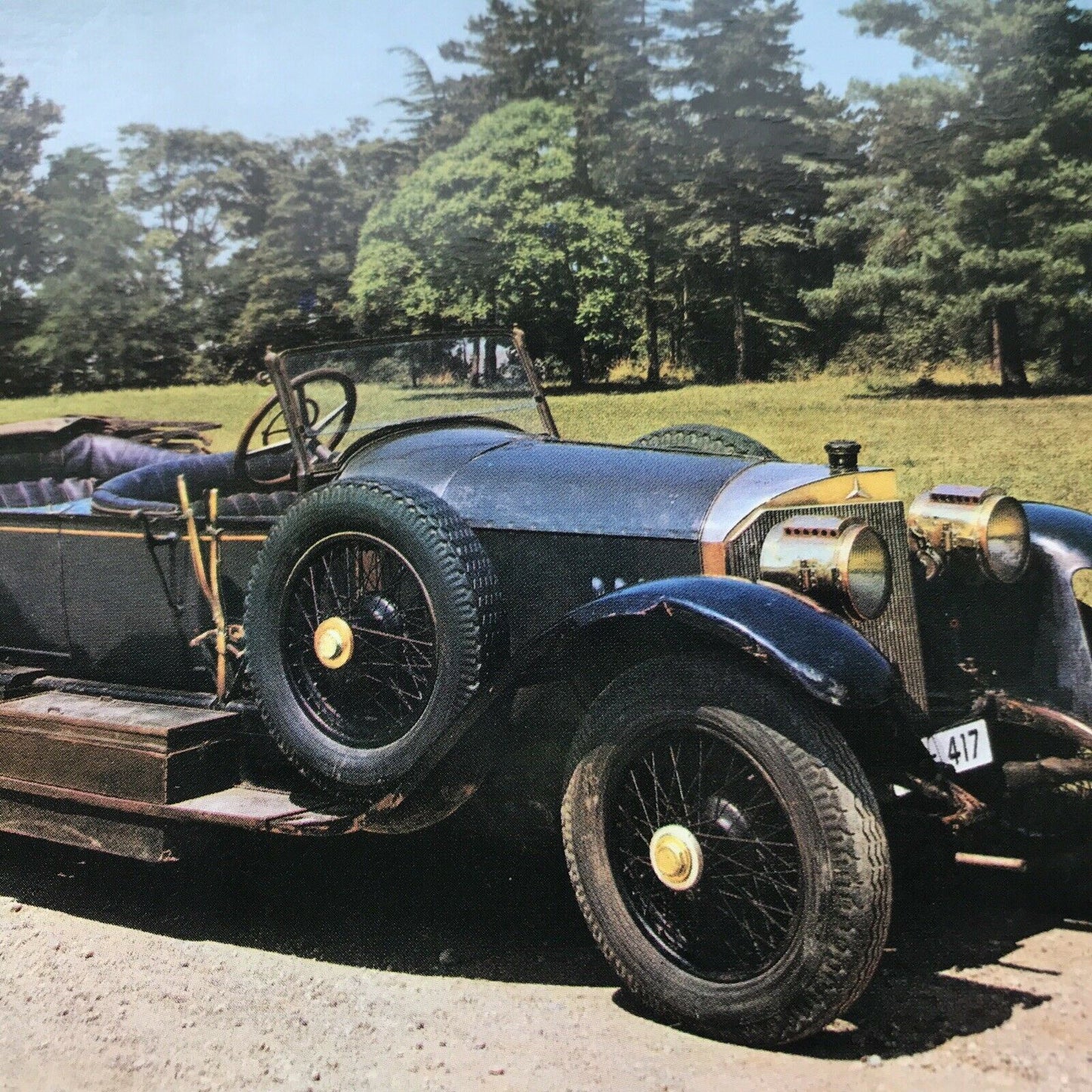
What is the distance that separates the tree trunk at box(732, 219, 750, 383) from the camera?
23.4 ft

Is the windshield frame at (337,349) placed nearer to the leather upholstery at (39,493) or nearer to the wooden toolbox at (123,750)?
the wooden toolbox at (123,750)

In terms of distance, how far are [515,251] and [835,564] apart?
16.7ft

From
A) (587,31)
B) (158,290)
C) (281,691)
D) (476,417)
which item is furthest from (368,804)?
(158,290)

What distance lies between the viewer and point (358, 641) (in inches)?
129

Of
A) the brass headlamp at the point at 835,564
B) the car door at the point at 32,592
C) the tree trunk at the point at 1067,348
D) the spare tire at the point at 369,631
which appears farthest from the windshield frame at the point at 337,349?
the tree trunk at the point at 1067,348

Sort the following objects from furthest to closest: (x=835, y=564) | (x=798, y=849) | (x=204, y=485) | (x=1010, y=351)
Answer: (x=1010, y=351), (x=204, y=485), (x=835, y=564), (x=798, y=849)

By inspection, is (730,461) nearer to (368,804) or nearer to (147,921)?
(368,804)

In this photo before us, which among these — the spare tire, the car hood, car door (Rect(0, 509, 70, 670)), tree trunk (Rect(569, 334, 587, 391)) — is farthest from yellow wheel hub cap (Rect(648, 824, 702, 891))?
tree trunk (Rect(569, 334, 587, 391))

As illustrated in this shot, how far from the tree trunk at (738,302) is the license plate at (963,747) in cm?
437

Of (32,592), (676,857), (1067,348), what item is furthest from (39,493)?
(1067,348)

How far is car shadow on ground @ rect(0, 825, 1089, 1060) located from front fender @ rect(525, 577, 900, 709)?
2.73 feet

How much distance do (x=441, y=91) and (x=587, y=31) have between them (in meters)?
1.20

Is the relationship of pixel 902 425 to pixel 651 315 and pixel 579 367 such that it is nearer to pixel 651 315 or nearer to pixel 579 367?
pixel 651 315

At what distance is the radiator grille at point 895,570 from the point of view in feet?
10.3
